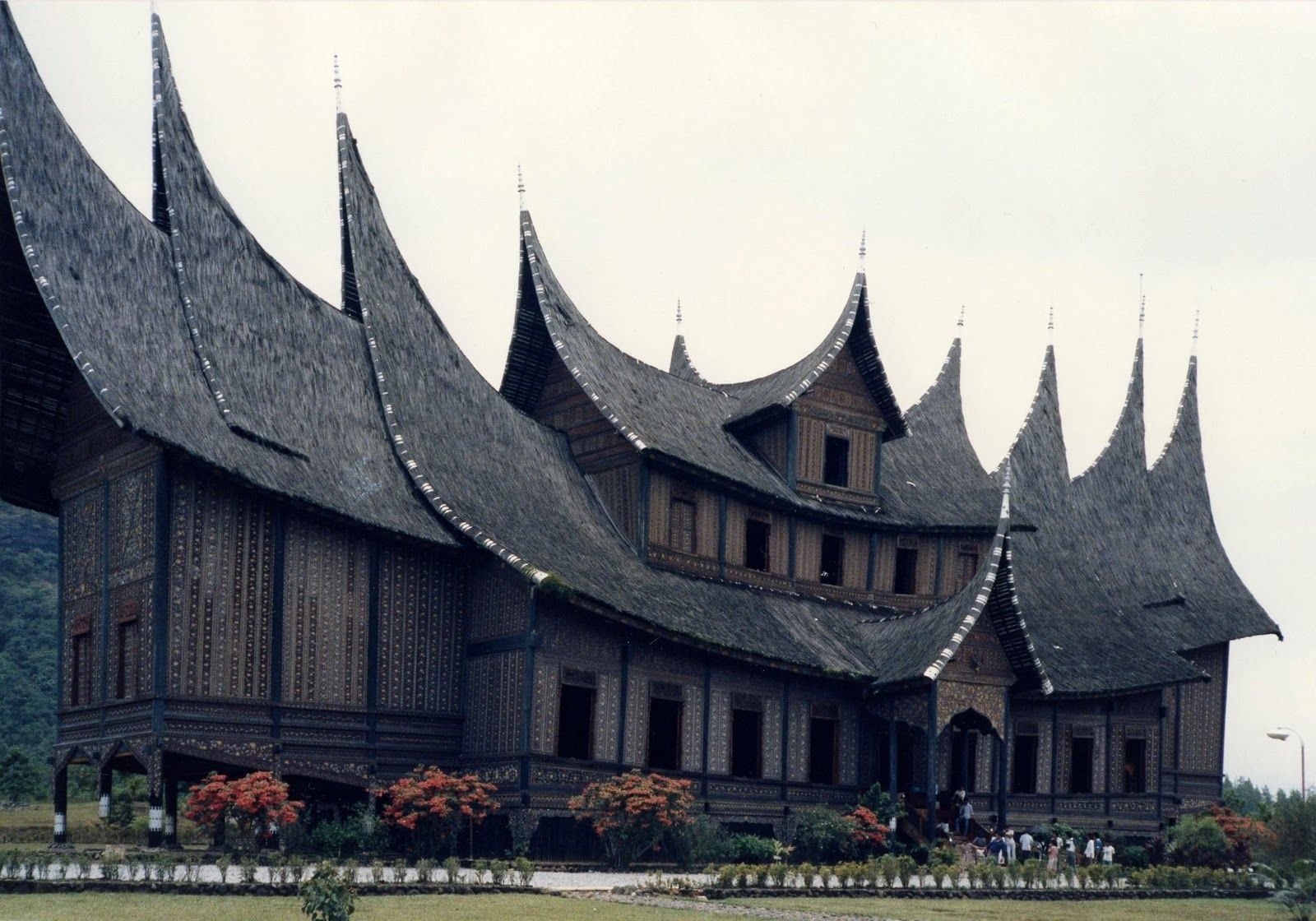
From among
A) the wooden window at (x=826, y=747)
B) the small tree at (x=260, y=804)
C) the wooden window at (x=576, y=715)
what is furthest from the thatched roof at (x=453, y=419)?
the small tree at (x=260, y=804)

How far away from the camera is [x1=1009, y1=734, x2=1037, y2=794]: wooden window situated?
39.2 m

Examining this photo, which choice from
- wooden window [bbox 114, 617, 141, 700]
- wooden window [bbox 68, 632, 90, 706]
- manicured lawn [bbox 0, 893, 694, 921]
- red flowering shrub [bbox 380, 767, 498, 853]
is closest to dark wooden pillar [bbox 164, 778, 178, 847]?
wooden window [bbox 68, 632, 90, 706]

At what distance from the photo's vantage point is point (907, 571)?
4216 centimetres

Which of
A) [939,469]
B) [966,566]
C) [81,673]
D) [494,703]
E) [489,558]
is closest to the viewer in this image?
[81,673]

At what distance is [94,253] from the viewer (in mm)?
29719

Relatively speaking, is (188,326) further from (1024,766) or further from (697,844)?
(1024,766)

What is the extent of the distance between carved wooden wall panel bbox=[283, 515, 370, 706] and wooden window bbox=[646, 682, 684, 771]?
5.53 meters

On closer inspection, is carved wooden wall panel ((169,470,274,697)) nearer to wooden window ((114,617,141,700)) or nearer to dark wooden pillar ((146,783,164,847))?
wooden window ((114,617,141,700))

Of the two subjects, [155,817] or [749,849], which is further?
[749,849]

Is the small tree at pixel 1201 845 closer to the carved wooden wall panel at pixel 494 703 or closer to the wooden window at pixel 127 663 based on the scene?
the carved wooden wall panel at pixel 494 703

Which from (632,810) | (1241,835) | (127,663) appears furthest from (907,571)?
(127,663)

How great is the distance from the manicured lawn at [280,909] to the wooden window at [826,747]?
46.5ft

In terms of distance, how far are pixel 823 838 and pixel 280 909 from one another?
582 inches

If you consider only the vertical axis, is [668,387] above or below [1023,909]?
above
